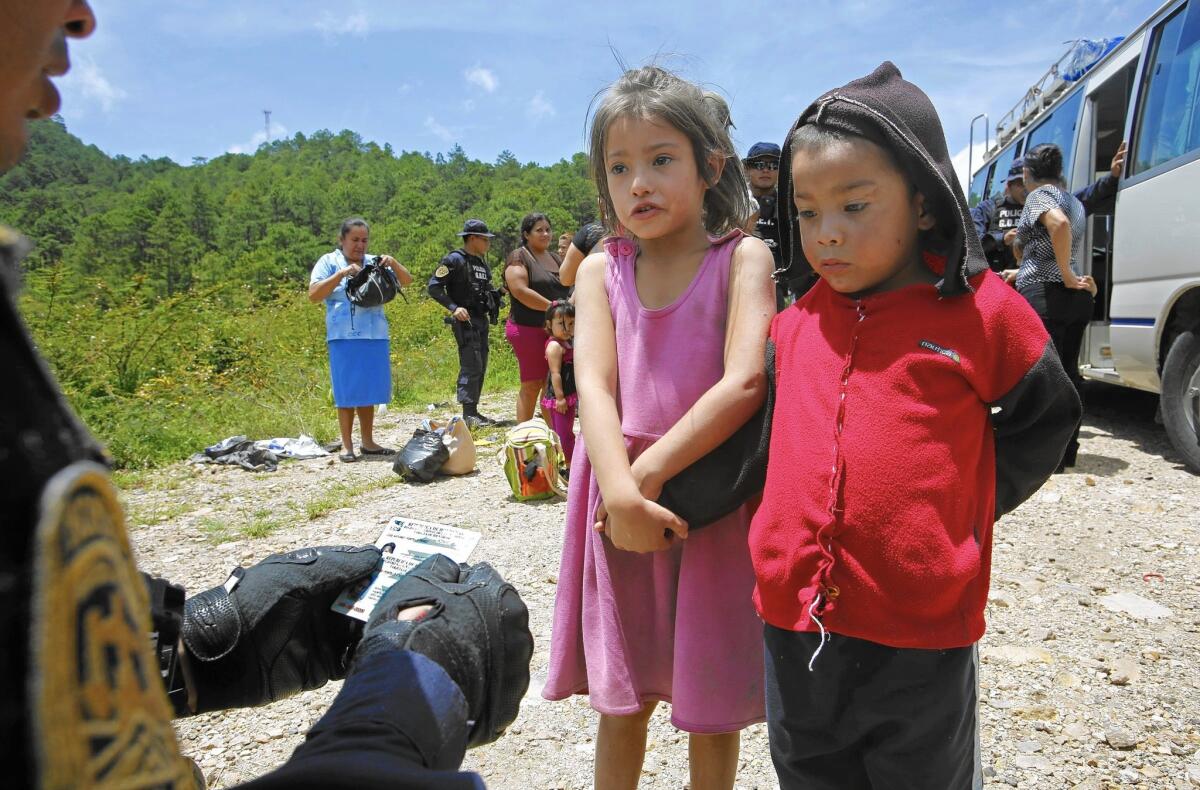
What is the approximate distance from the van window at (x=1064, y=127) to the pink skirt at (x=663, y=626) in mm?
5348

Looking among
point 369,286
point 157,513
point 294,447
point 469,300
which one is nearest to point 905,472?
point 157,513

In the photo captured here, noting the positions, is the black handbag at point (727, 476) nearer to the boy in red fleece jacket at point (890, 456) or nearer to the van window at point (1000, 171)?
the boy in red fleece jacket at point (890, 456)

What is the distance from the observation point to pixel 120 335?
901 centimetres

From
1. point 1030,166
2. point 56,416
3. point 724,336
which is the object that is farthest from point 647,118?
point 1030,166

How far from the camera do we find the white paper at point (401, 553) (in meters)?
1.27

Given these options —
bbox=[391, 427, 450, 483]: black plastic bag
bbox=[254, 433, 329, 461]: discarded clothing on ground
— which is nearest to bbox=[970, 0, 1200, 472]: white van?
bbox=[391, 427, 450, 483]: black plastic bag

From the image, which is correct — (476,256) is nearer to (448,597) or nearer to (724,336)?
(724,336)

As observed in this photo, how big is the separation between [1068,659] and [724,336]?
1.86 metres

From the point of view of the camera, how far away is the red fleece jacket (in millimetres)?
1236

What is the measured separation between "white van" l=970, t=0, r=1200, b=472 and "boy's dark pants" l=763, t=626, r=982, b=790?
383cm

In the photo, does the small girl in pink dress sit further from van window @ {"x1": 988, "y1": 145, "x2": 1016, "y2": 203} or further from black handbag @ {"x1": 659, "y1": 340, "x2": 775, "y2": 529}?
van window @ {"x1": 988, "y1": 145, "x2": 1016, "y2": 203}

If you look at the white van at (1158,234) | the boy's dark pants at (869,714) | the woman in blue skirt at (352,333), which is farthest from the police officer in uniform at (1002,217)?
the boy's dark pants at (869,714)

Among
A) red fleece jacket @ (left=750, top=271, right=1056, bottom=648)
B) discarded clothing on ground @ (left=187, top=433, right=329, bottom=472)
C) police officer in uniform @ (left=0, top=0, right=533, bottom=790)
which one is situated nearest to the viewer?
police officer in uniform @ (left=0, top=0, right=533, bottom=790)

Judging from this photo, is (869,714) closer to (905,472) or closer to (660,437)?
(905,472)
